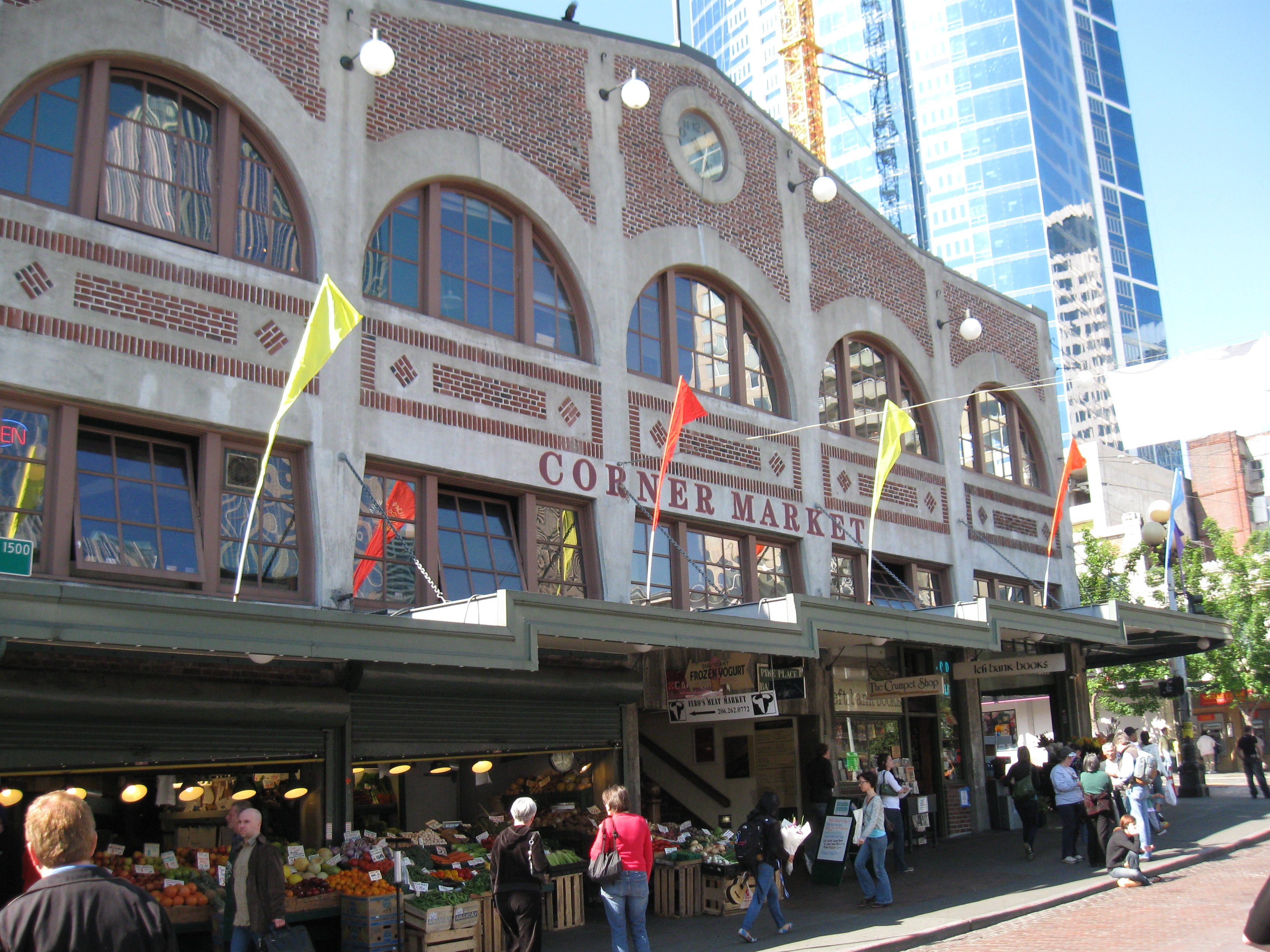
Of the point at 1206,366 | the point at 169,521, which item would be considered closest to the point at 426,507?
the point at 169,521

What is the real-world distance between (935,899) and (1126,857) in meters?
2.40

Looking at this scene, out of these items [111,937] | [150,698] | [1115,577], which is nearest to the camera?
[111,937]

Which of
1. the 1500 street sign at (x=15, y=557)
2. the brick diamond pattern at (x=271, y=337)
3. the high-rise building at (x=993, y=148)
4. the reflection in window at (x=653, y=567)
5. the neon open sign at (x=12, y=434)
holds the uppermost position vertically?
the high-rise building at (x=993, y=148)

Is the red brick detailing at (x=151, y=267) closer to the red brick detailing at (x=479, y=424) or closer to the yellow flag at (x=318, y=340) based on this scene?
the red brick detailing at (x=479, y=424)

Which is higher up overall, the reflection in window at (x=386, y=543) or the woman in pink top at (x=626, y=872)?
the reflection in window at (x=386, y=543)

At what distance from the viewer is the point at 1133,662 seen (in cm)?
2328

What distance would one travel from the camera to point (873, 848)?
1292 centimetres

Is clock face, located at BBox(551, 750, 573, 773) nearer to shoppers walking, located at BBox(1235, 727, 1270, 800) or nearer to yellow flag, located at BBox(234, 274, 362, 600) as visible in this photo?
yellow flag, located at BBox(234, 274, 362, 600)

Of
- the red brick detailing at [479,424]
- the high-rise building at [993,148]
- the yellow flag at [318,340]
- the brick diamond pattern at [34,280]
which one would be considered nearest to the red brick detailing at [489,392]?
the red brick detailing at [479,424]

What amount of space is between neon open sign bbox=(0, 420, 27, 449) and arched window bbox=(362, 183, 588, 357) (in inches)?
154

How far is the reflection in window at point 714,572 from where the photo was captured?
614 inches

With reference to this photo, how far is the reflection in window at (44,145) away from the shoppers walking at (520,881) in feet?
22.3

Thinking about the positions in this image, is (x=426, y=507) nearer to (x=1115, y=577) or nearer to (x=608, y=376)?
(x=608, y=376)

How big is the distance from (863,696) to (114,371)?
38.6 feet
